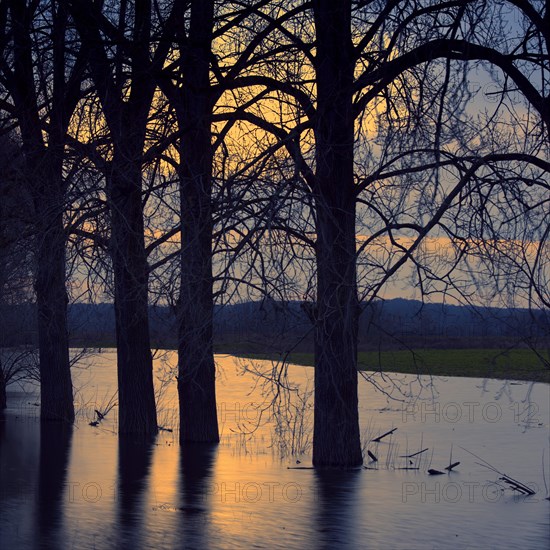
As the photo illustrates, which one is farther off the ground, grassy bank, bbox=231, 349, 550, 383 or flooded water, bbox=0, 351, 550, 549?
grassy bank, bbox=231, 349, 550, 383

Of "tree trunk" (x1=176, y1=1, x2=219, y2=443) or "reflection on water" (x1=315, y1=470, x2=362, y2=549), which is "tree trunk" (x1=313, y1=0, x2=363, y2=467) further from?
"tree trunk" (x1=176, y1=1, x2=219, y2=443)

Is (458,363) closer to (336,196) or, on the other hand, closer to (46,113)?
(46,113)

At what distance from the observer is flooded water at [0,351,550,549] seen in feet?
41.3

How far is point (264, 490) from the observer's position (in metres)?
15.9

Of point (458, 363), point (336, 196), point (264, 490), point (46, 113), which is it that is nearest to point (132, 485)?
point (264, 490)

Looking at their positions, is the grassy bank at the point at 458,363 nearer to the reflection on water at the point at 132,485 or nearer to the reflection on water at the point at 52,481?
the reflection on water at the point at 52,481

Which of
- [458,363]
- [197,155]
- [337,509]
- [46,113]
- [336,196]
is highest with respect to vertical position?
[46,113]

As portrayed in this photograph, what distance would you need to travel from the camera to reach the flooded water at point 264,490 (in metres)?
12.6

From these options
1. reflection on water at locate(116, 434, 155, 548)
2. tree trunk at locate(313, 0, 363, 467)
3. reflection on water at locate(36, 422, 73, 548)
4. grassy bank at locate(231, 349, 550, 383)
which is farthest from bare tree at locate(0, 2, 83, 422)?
grassy bank at locate(231, 349, 550, 383)

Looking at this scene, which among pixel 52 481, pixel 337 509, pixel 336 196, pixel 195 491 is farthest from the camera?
pixel 52 481

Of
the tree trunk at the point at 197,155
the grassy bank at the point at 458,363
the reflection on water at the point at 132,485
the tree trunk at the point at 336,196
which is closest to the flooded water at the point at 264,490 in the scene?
the reflection on water at the point at 132,485

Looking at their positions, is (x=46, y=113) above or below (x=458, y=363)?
above

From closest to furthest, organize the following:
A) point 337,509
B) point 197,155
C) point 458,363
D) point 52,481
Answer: point 337,509 < point 52,481 < point 197,155 < point 458,363

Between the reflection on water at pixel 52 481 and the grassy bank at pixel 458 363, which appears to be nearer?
the reflection on water at pixel 52 481
